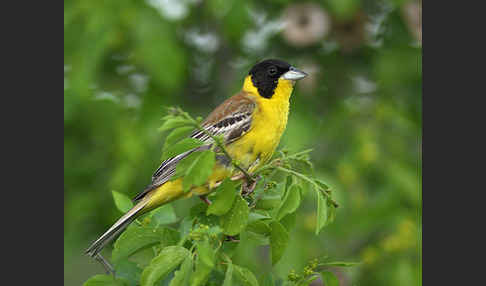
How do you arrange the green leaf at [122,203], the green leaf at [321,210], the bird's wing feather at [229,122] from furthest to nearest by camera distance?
1. the bird's wing feather at [229,122]
2. the green leaf at [122,203]
3. the green leaf at [321,210]

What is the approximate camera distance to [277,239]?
277cm

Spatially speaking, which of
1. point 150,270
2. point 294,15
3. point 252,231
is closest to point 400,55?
point 294,15

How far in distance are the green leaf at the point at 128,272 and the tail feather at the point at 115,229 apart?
19cm

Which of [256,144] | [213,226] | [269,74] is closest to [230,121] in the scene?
[256,144]

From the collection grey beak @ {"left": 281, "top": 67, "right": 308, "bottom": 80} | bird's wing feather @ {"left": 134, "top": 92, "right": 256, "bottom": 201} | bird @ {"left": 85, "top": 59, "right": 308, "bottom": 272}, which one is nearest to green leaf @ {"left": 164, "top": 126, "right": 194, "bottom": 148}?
bird @ {"left": 85, "top": 59, "right": 308, "bottom": 272}

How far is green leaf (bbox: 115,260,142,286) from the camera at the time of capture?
2.81 metres

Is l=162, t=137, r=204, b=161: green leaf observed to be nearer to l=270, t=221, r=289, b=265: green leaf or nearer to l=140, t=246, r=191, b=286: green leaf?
l=140, t=246, r=191, b=286: green leaf

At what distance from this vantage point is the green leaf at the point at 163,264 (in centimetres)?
251

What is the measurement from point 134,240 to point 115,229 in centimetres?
32

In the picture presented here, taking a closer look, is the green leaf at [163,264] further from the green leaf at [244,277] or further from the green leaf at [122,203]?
the green leaf at [122,203]

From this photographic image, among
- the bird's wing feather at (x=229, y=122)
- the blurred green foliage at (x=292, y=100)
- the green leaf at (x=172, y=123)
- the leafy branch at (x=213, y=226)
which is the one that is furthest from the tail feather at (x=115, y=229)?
the blurred green foliage at (x=292, y=100)

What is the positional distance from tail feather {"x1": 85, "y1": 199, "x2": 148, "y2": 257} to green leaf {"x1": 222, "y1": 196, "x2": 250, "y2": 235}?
2.01ft

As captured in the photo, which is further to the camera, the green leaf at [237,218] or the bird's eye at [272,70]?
the bird's eye at [272,70]

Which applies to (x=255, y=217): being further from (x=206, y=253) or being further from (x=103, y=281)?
(x=103, y=281)
